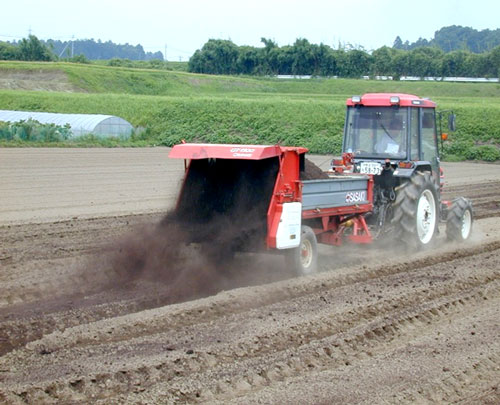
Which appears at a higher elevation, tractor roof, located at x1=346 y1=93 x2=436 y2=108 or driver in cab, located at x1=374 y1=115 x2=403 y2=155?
tractor roof, located at x1=346 y1=93 x2=436 y2=108

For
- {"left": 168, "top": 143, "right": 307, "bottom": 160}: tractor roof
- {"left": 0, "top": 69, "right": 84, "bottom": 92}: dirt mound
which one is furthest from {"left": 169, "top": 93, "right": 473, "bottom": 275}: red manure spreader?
{"left": 0, "top": 69, "right": 84, "bottom": 92}: dirt mound

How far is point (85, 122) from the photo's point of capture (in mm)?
39031

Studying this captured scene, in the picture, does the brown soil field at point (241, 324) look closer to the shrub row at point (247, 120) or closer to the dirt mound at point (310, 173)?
the dirt mound at point (310, 173)

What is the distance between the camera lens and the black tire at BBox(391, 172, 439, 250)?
36.6 feet

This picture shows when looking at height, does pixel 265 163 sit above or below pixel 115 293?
above

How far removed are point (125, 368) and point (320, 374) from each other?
1.51 metres

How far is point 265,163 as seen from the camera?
9570 millimetres

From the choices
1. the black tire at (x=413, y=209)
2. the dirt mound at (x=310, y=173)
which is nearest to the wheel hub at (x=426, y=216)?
the black tire at (x=413, y=209)

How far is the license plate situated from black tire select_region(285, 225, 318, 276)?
2.10m

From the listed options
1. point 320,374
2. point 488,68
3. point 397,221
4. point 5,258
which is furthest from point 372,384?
point 488,68

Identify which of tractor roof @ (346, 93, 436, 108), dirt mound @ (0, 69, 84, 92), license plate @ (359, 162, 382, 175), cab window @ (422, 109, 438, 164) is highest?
dirt mound @ (0, 69, 84, 92)

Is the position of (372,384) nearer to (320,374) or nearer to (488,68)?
(320,374)

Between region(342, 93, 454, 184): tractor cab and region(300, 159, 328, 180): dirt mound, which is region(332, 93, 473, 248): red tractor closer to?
region(342, 93, 454, 184): tractor cab

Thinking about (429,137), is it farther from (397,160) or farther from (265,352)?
(265,352)
